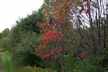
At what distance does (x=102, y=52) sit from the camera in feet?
46.7

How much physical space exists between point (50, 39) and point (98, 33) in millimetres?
4422

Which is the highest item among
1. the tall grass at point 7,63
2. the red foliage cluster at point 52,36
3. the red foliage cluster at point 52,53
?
the tall grass at point 7,63

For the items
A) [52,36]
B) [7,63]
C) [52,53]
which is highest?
[7,63]

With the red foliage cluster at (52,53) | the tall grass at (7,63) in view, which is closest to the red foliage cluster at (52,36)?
the red foliage cluster at (52,53)

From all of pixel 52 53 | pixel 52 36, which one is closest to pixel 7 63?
pixel 52 36

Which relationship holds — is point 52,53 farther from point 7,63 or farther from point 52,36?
point 7,63

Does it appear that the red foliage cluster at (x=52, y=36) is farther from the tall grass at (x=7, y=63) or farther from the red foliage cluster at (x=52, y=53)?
the tall grass at (x=7, y=63)

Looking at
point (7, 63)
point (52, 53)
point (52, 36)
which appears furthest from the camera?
point (52, 53)

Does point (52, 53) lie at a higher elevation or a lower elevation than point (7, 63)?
lower

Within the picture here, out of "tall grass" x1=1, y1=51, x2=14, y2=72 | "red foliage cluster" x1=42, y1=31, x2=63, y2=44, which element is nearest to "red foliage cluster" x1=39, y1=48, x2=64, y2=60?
"red foliage cluster" x1=42, y1=31, x2=63, y2=44

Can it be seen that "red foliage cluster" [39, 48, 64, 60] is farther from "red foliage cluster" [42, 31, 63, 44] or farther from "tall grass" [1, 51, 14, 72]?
"tall grass" [1, 51, 14, 72]

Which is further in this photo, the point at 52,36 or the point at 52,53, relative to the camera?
the point at 52,53

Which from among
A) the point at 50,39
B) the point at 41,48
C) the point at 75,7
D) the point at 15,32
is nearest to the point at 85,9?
the point at 75,7

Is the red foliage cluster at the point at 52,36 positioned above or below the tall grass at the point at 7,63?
below
